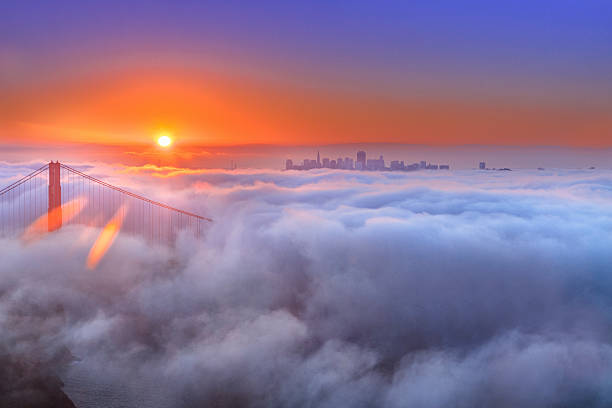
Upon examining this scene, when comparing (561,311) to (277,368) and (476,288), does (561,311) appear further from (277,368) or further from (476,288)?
(277,368)

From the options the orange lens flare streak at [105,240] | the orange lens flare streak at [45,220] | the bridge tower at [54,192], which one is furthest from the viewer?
the orange lens flare streak at [45,220]

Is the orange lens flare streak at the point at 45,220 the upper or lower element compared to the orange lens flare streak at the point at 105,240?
upper

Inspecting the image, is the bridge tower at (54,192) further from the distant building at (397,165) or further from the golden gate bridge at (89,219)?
the distant building at (397,165)

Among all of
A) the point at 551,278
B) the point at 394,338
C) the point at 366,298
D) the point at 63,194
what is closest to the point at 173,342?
the point at 394,338

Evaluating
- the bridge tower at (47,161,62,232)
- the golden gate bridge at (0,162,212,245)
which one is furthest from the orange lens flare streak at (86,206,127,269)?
the bridge tower at (47,161,62,232)

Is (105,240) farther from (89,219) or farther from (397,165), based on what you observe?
(397,165)

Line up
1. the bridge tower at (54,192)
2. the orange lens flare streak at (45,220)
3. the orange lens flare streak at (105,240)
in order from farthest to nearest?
the orange lens flare streak at (45,220)
the orange lens flare streak at (105,240)
the bridge tower at (54,192)

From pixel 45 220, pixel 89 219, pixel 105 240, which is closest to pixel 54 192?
pixel 105 240

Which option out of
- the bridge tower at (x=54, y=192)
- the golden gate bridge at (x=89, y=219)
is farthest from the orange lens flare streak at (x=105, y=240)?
the bridge tower at (x=54, y=192)
